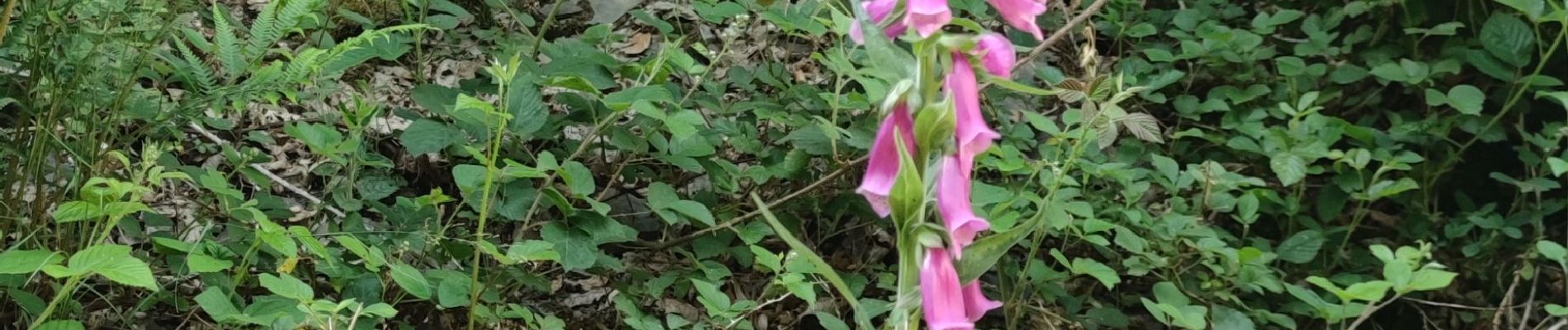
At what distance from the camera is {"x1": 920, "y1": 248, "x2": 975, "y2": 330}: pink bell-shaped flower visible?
71cm

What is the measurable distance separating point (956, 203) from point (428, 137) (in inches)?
44.8

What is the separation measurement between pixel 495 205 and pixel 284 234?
1.38 ft

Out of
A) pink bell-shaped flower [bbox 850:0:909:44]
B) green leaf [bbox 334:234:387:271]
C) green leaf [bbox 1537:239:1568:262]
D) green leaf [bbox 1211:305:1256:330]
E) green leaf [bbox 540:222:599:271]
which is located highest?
pink bell-shaped flower [bbox 850:0:909:44]

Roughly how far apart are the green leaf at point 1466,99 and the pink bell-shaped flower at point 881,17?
6.50 feet

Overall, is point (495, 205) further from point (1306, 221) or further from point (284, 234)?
point (1306, 221)

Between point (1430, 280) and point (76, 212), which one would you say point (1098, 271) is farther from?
point (76, 212)

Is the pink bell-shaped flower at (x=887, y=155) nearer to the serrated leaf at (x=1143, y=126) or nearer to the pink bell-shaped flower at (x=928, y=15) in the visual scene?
the pink bell-shaped flower at (x=928, y=15)

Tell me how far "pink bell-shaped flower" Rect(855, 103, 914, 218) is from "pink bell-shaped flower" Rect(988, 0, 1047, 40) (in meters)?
0.11

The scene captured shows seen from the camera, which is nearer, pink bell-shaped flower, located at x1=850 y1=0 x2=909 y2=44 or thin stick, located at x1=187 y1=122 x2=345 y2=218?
pink bell-shaped flower, located at x1=850 y1=0 x2=909 y2=44

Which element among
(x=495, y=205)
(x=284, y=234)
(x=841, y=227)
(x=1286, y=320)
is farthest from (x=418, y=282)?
(x=1286, y=320)

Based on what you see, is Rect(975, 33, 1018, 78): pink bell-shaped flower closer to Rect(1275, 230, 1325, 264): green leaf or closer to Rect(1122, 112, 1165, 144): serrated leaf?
Rect(1122, 112, 1165, 144): serrated leaf

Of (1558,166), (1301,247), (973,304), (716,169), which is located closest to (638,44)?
(716,169)

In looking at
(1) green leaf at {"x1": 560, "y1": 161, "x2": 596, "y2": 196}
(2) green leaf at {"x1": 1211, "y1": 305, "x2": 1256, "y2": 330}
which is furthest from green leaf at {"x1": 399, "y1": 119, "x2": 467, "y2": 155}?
(2) green leaf at {"x1": 1211, "y1": 305, "x2": 1256, "y2": 330}

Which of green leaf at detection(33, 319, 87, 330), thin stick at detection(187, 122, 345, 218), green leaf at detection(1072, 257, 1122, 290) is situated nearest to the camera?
green leaf at detection(33, 319, 87, 330)
